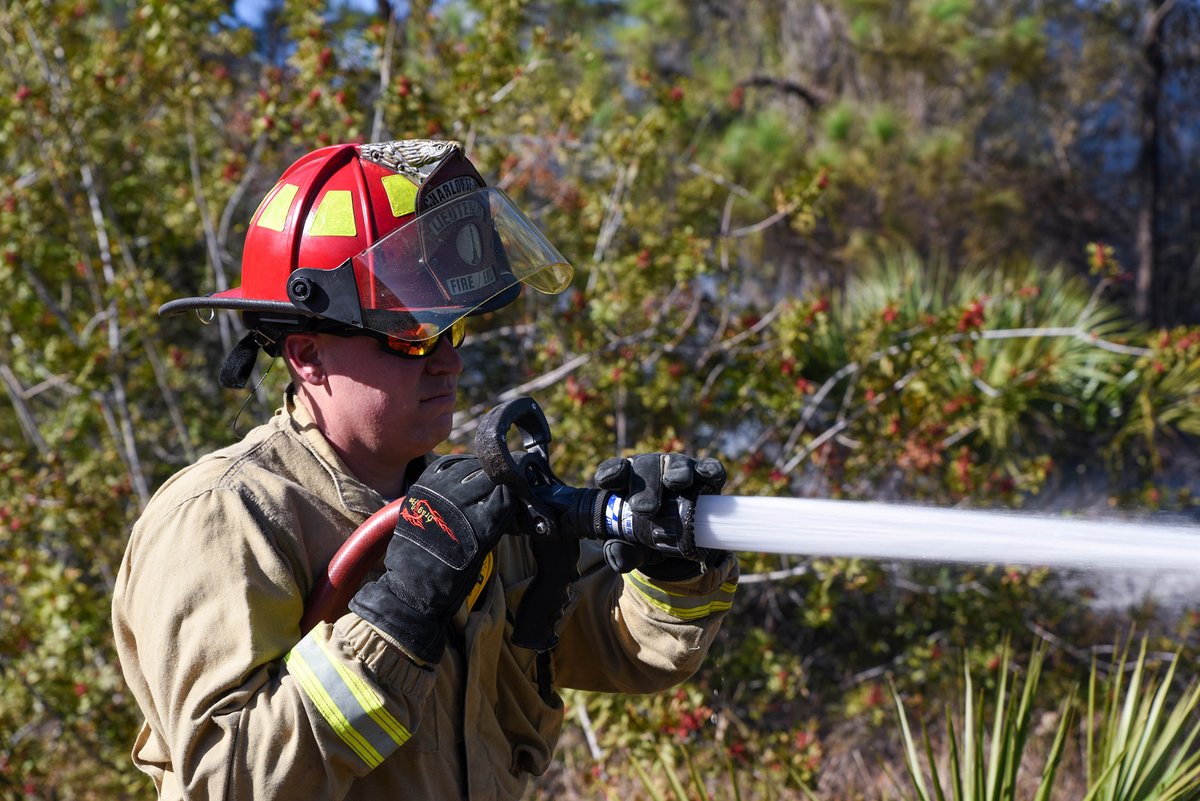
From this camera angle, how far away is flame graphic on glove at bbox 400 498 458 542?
1.60 meters

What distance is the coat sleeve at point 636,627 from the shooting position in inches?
78.2

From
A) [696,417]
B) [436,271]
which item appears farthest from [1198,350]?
[436,271]

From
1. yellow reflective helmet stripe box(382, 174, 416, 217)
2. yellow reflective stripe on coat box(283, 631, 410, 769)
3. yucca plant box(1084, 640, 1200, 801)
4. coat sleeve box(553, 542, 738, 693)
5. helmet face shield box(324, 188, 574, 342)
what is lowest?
yucca plant box(1084, 640, 1200, 801)

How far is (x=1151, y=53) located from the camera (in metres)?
8.33

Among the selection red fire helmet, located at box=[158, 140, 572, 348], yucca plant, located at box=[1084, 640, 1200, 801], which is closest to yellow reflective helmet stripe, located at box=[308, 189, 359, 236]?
red fire helmet, located at box=[158, 140, 572, 348]

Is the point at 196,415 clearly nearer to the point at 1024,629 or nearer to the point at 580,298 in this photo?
the point at 580,298

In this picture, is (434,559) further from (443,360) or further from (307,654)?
(443,360)

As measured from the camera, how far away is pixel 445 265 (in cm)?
187

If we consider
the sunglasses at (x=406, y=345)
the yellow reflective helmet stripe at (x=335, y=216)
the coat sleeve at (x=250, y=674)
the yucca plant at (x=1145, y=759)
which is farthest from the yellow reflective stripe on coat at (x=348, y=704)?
the yucca plant at (x=1145, y=759)

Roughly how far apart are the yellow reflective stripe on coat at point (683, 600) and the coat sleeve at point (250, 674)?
528mm

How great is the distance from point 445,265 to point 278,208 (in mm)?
295

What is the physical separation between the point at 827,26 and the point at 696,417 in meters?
4.85

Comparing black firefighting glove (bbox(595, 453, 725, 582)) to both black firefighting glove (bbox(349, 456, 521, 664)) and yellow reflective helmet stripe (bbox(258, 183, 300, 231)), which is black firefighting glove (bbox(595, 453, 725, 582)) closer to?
black firefighting glove (bbox(349, 456, 521, 664))

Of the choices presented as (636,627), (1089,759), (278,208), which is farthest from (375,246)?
(1089,759)
